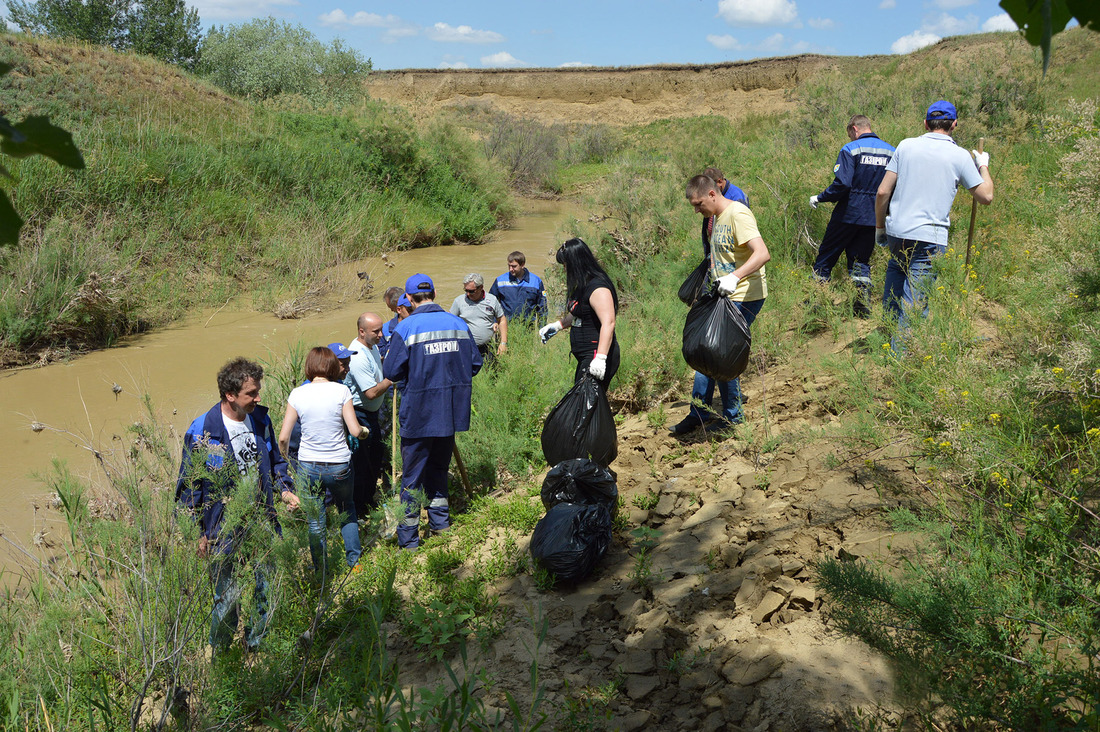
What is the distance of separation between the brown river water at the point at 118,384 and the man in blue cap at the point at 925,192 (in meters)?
5.63

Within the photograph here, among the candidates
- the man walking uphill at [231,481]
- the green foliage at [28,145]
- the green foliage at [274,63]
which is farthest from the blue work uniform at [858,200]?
the green foliage at [274,63]

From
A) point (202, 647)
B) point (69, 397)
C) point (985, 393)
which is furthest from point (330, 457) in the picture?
point (69, 397)

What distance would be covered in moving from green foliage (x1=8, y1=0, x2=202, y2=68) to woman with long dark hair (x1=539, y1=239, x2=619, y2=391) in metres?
34.8

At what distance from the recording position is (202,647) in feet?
11.1

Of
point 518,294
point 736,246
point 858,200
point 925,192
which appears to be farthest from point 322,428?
point 858,200

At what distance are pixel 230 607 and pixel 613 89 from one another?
49875mm

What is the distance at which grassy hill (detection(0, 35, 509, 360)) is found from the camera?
10.9 meters

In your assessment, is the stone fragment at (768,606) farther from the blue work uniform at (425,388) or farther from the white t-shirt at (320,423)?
the white t-shirt at (320,423)

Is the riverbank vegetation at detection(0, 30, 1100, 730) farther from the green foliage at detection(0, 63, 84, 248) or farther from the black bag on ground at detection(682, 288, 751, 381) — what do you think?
the green foliage at detection(0, 63, 84, 248)

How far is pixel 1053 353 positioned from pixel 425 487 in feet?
13.5

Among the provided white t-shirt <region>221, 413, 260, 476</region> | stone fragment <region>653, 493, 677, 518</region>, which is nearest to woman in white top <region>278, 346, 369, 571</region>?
white t-shirt <region>221, 413, 260, 476</region>

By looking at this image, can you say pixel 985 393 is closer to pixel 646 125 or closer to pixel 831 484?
pixel 831 484

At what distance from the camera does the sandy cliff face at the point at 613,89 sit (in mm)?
44281

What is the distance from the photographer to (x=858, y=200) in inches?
264
